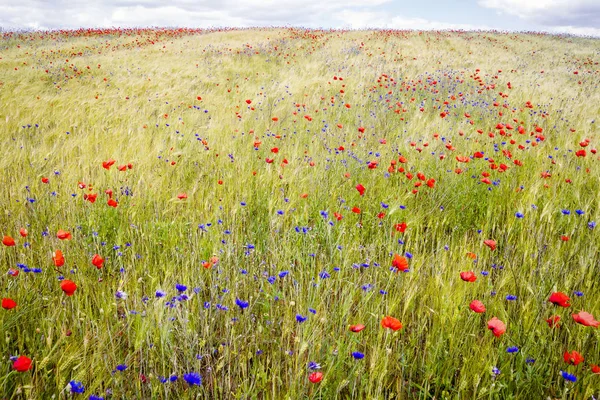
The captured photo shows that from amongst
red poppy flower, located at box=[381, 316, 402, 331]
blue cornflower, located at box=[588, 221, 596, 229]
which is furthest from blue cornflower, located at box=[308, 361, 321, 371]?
blue cornflower, located at box=[588, 221, 596, 229]

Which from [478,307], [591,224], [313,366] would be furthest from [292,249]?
[591,224]

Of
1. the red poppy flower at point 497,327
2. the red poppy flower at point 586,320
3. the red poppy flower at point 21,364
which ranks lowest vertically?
the red poppy flower at point 21,364

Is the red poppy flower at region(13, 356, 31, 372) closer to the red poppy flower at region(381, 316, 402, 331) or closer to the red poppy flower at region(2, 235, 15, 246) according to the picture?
the red poppy flower at region(2, 235, 15, 246)

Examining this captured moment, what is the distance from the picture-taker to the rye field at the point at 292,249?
4.65 feet

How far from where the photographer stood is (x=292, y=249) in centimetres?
229

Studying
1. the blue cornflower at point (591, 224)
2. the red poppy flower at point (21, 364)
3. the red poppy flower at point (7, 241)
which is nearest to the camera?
the red poppy flower at point (21, 364)

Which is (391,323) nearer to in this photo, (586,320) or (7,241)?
(586,320)

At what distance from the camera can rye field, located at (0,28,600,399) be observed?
1416 mm

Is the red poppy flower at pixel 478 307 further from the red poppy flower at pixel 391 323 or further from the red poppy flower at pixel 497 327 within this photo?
the red poppy flower at pixel 391 323

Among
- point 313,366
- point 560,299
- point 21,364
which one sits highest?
point 560,299

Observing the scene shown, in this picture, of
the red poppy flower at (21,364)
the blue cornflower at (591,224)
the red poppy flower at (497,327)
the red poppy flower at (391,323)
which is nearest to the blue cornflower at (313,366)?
the red poppy flower at (391,323)

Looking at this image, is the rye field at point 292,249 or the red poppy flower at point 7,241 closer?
the rye field at point 292,249

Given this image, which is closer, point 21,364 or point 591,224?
point 21,364

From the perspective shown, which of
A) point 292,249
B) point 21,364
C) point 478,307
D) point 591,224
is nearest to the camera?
point 21,364
